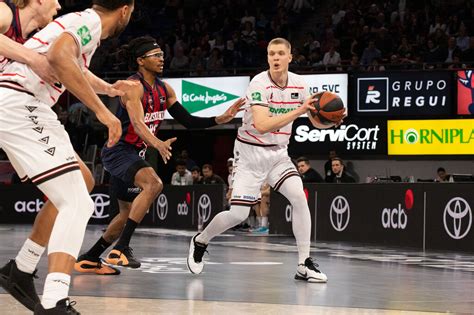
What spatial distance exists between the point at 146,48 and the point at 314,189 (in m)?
7.79

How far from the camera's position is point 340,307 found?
669 centimetres

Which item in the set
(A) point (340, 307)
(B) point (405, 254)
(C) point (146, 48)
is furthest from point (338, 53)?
(A) point (340, 307)

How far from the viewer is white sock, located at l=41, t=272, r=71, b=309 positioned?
5.12 meters

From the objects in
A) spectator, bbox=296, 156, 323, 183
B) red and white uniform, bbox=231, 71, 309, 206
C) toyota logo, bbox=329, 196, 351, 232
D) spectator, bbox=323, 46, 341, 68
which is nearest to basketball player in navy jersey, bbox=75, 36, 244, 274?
red and white uniform, bbox=231, 71, 309, 206

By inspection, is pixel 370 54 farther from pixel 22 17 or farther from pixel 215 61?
pixel 22 17

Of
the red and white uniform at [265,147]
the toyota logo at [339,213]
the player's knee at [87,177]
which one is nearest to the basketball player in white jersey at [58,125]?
the player's knee at [87,177]

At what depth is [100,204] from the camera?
22531 mm

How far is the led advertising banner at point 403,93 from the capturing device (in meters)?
21.9

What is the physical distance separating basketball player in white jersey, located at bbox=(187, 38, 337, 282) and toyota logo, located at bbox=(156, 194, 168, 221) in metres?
11.6

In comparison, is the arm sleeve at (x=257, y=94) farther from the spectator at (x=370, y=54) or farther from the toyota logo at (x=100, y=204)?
the spectator at (x=370, y=54)

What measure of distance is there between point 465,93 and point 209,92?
6.55 m

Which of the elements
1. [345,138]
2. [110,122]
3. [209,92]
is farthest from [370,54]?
[110,122]

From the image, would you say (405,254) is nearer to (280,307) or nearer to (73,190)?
(280,307)

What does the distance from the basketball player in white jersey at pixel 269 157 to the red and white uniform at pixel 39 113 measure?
3359mm
